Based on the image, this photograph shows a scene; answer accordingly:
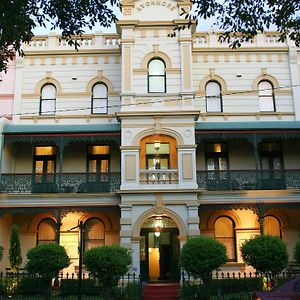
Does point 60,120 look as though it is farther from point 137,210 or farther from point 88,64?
point 137,210

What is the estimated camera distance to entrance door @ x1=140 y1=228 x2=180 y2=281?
875 inches

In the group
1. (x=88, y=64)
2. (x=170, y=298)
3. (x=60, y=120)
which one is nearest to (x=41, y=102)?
(x=60, y=120)

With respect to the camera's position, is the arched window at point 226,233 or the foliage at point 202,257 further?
the arched window at point 226,233

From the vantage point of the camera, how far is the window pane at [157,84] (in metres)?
22.8

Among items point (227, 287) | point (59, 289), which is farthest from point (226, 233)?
point (59, 289)

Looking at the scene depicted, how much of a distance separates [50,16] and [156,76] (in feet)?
35.2

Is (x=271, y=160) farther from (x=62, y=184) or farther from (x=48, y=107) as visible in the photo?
(x=48, y=107)

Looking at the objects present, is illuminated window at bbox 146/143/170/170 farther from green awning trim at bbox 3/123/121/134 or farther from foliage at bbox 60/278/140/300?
foliage at bbox 60/278/140/300

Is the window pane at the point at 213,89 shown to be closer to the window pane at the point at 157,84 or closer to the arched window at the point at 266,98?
the arched window at the point at 266,98

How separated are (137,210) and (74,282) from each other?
4.07 meters

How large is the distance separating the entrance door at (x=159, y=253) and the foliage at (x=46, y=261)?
5488mm

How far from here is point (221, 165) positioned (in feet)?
78.4

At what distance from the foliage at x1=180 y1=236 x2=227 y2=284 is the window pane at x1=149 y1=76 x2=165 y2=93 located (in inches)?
330

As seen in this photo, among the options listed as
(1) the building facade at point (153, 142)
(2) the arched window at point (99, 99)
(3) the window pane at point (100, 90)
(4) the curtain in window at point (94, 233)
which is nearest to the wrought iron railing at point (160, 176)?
(1) the building facade at point (153, 142)
